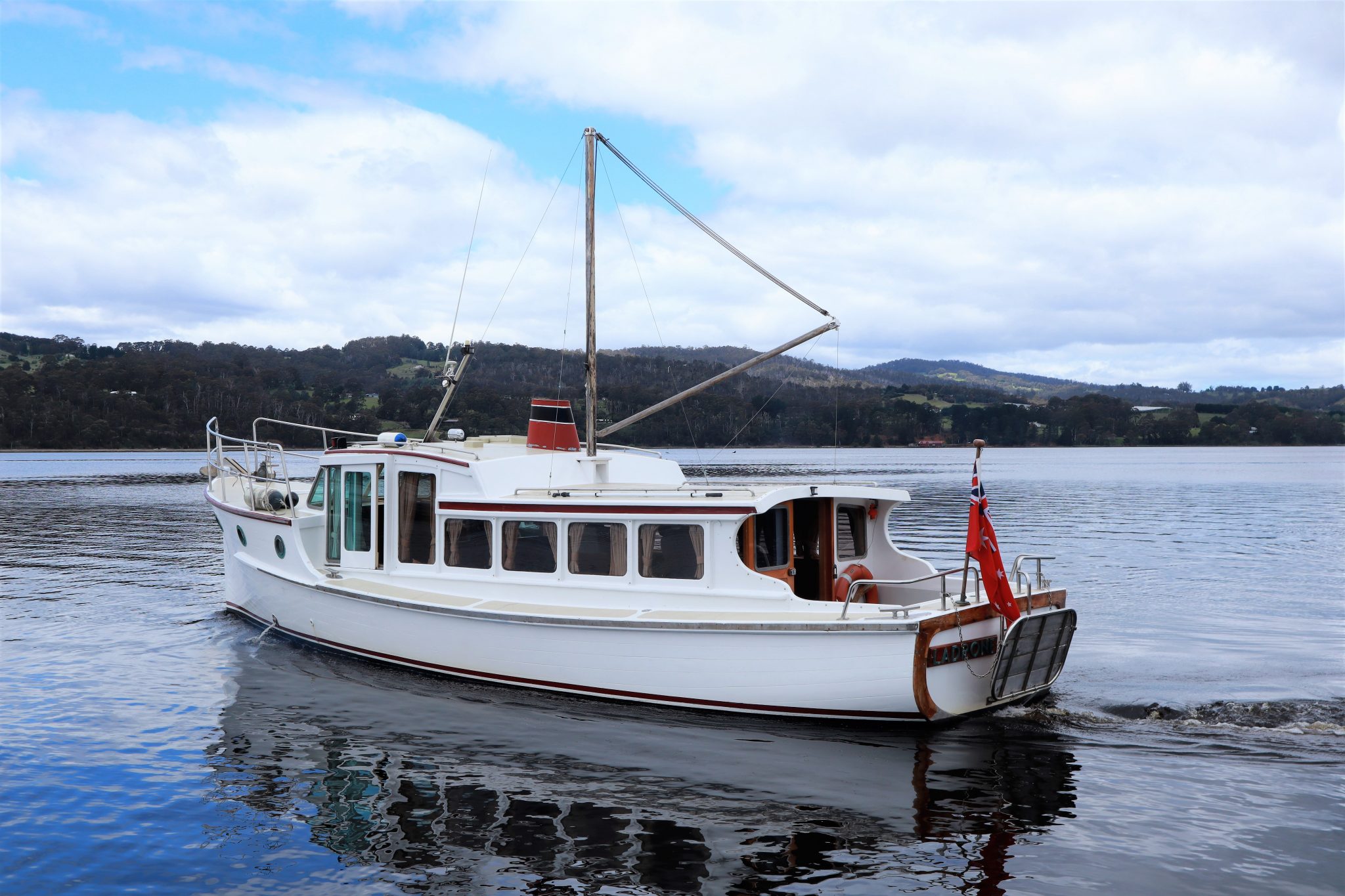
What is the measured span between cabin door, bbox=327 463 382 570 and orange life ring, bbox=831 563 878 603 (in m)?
6.94

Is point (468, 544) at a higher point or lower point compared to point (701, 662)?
higher

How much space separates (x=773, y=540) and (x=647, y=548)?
1.65 metres

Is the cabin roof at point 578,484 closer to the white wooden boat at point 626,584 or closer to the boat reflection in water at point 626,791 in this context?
the white wooden boat at point 626,584

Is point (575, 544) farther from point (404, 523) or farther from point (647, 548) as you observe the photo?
point (404, 523)

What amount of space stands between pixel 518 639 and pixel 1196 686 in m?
9.53

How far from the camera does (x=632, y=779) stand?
10.4m

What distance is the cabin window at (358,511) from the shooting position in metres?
15.0

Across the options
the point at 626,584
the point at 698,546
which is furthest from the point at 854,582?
the point at 626,584

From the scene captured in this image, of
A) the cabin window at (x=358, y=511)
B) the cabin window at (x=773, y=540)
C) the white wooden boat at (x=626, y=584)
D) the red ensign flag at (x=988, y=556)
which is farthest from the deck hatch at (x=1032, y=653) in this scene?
the cabin window at (x=358, y=511)

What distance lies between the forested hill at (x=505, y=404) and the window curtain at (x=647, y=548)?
4985cm

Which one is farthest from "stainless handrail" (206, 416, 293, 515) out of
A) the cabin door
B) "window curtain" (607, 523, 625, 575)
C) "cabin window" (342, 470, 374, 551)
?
"window curtain" (607, 523, 625, 575)

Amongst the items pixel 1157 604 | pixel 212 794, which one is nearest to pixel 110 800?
pixel 212 794

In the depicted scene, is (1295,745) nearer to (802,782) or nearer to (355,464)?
(802,782)

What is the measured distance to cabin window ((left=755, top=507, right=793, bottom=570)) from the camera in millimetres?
12617
